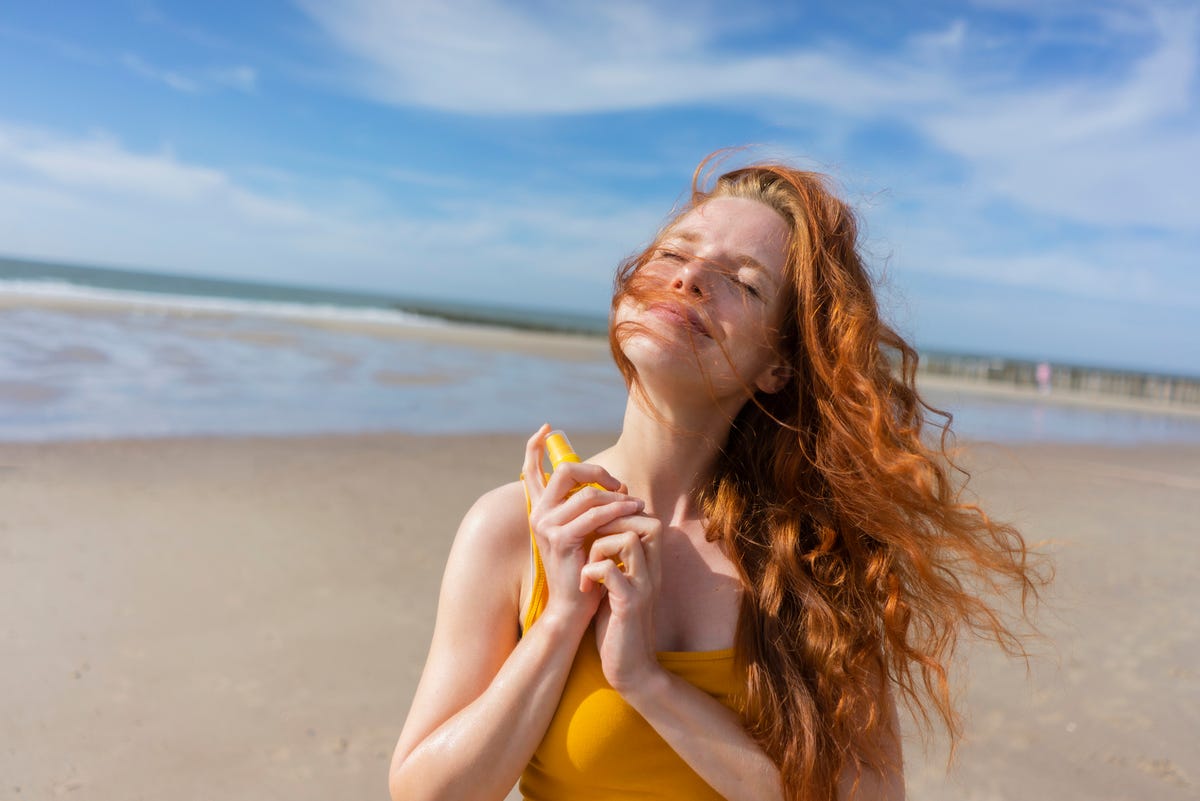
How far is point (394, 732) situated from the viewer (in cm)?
415

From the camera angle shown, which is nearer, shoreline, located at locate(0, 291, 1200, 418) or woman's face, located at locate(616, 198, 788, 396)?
woman's face, located at locate(616, 198, 788, 396)

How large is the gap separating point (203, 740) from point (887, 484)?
3350 mm

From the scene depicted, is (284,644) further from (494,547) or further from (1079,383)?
(1079,383)

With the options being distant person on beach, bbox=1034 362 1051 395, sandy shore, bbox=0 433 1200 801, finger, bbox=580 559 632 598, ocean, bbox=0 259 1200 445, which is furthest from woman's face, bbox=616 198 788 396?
distant person on beach, bbox=1034 362 1051 395

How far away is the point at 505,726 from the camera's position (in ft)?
5.31

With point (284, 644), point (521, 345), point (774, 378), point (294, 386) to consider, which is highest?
point (774, 378)

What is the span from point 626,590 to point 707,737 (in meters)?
0.37

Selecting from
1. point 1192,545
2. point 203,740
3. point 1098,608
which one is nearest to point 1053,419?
point 1192,545

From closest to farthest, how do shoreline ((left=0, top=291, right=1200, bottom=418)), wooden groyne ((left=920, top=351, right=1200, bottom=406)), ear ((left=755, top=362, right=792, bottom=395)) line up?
ear ((left=755, top=362, right=792, bottom=395))
shoreline ((left=0, top=291, right=1200, bottom=418))
wooden groyne ((left=920, top=351, right=1200, bottom=406))

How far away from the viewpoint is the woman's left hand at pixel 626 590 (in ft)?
5.26

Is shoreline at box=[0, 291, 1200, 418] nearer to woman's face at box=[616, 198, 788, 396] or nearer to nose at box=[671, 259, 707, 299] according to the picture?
woman's face at box=[616, 198, 788, 396]

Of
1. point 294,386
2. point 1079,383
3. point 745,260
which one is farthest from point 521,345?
point 745,260

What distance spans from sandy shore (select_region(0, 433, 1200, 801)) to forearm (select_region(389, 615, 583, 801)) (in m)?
2.27

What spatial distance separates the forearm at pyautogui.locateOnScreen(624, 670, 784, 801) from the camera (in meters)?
1.66
